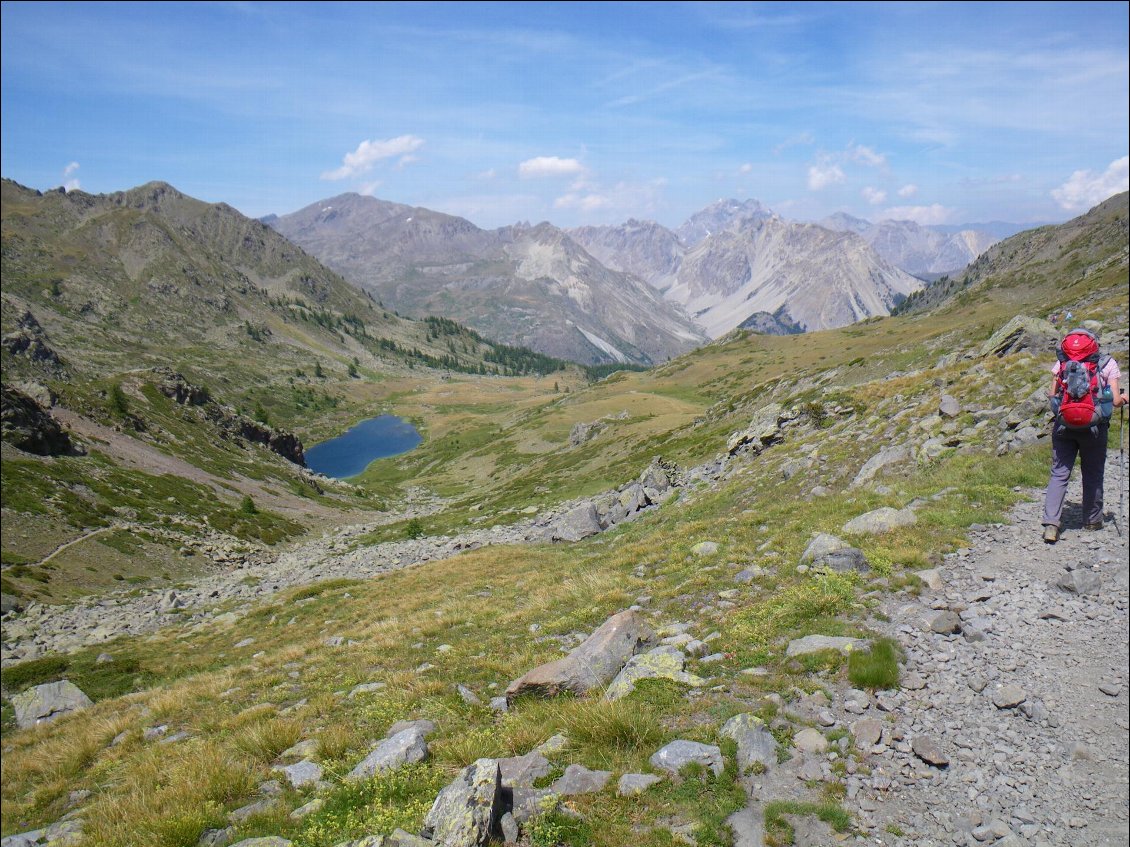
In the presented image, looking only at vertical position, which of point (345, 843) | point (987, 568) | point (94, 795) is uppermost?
point (987, 568)

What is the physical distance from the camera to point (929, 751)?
7949 millimetres

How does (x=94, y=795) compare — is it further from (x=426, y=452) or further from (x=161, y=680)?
(x=426, y=452)

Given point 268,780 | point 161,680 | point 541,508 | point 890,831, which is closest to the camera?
point 890,831

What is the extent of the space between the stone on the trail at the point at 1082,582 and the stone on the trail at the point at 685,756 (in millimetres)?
8107

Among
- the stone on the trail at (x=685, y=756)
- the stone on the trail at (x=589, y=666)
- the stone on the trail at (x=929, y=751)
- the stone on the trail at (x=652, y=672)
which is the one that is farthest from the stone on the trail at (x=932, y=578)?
the stone on the trail at (x=685, y=756)

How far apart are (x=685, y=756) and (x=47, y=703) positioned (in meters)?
27.5

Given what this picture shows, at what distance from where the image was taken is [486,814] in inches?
278

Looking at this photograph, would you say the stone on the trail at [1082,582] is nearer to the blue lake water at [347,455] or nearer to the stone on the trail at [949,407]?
the stone on the trail at [949,407]

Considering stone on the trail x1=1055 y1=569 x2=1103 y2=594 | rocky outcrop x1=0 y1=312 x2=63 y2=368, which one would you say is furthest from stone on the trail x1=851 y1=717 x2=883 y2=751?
rocky outcrop x1=0 y1=312 x2=63 y2=368

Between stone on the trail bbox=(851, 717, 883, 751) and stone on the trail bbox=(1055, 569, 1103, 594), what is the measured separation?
564cm

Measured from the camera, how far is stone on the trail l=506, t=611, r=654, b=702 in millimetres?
10930

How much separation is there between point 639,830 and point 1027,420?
21111mm

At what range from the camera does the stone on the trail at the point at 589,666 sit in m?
10.9

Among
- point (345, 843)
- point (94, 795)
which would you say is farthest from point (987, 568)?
point (94, 795)
